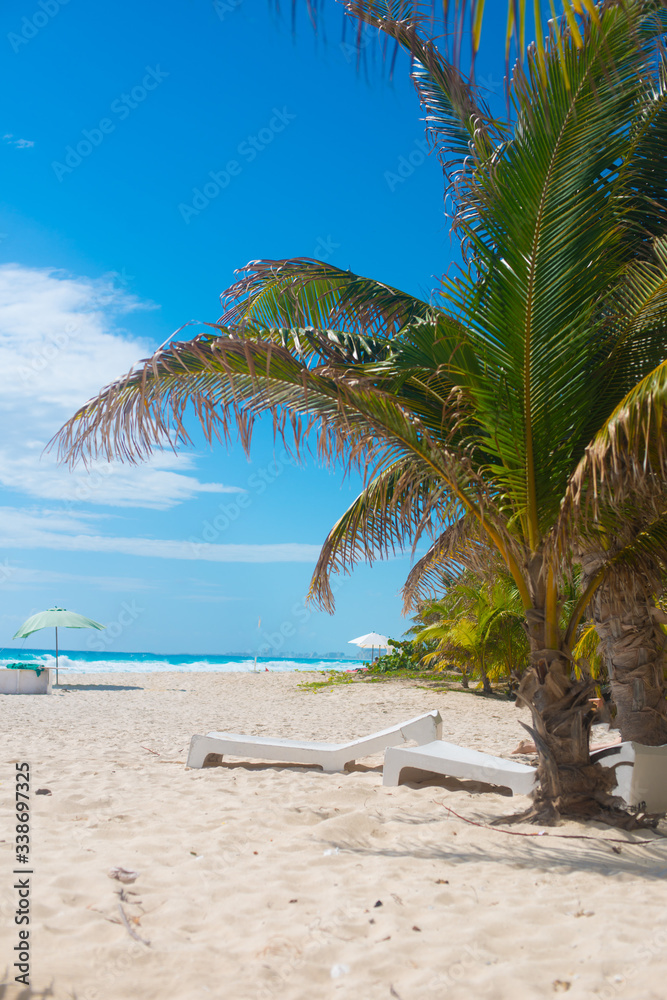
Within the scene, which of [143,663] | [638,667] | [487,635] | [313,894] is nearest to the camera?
[313,894]

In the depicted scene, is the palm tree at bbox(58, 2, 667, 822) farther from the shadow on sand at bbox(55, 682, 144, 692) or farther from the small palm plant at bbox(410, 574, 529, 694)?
the shadow on sand at bbox(55, 682, 144, 692)

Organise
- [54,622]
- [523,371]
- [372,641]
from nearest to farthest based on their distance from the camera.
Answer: [523,371] → [54,622] → [372,641]

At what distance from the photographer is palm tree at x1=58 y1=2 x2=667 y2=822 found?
3930 millimetres

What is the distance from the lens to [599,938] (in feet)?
8.87

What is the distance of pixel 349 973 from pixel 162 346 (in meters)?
3.46

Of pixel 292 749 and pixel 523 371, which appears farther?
pixel 292 749

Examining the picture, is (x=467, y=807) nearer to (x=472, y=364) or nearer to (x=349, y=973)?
(x=349, y=973)

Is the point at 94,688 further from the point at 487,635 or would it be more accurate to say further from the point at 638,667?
the point at 638,667

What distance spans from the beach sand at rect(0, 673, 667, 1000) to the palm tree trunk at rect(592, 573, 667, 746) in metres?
1.58

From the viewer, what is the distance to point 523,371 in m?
4.26

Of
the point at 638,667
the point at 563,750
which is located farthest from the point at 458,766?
the point at 638,667

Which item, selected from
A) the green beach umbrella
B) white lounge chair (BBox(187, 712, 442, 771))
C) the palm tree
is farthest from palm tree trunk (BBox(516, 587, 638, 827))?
the green beach umbrella

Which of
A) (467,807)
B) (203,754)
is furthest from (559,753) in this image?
(203,754)

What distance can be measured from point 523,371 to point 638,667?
3.23 m
